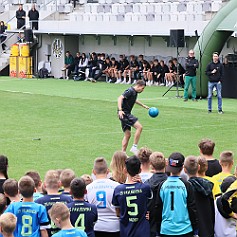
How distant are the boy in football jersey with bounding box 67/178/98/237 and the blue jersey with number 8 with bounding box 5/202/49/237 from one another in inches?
11.5

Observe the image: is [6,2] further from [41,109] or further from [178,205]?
[178,205]

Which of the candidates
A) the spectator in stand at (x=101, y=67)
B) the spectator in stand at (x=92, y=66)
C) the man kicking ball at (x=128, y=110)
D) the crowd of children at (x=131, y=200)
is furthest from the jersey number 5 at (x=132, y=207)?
the spectator in stand at (x=92, y=66)

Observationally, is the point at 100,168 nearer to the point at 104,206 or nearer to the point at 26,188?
the point at 104,206

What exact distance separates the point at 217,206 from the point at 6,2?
46199 mm

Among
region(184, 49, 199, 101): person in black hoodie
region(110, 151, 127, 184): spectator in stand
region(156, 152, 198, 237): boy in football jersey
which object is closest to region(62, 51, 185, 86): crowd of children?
region(184, 49, 199, 101): person in black hoodie

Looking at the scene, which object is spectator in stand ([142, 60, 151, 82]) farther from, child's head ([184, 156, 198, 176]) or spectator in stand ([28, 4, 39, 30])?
child's head ([184, 156, 198, 176])

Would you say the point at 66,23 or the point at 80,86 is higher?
the point at 66,23

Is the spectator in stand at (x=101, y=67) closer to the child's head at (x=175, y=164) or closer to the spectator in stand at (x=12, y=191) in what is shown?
the child's head at (x=175, y=164)

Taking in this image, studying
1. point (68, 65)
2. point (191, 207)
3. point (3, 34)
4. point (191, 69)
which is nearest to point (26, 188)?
point (191, 207)

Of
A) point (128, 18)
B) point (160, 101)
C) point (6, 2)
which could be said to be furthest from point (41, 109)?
point (6, 2)

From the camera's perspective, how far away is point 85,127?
2117 cm

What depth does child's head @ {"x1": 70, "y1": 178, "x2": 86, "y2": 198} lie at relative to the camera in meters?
8.00

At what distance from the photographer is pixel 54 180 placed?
816 centimetres

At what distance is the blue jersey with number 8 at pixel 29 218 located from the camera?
7902 mm
